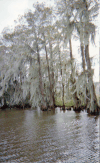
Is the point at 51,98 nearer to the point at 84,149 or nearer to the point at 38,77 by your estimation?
the point at 38,77

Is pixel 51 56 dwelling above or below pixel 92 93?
above

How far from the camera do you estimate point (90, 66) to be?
1058 cm

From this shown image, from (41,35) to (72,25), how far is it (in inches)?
264

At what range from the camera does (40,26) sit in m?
16.1

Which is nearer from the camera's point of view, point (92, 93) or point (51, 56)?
point (92, 93)

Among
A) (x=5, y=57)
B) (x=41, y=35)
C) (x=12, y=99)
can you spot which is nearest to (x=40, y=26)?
(x=41, y=35)

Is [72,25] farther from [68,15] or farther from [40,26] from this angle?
[40,26]

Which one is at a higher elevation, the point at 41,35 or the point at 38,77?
the point at 41,35

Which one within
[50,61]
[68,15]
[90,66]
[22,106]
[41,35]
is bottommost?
[22,106]

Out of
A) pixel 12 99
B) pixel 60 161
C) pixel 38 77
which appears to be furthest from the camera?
pixel 12 99

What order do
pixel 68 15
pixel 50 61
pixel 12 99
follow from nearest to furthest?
pixel 68 15, pixel 50 61, pixel 12 99

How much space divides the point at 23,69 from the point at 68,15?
8886mm

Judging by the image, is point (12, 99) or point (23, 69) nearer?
point (23, 69)

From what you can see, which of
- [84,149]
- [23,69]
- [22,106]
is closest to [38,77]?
[23,69]
